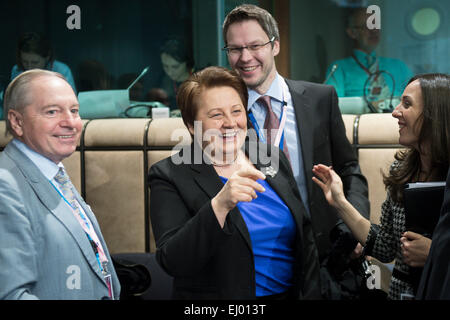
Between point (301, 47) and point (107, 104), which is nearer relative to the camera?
point (107, 104)

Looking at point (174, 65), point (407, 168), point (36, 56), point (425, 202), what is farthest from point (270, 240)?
point (174, 65)

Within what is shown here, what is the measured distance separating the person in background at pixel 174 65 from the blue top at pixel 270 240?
8.57 ft

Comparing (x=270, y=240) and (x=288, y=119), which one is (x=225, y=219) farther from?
(x=288, y=119)

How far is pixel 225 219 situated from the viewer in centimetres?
129

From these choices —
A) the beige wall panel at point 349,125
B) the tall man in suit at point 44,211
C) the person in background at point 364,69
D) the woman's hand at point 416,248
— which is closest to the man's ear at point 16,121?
the tall man in suit at point 44,211

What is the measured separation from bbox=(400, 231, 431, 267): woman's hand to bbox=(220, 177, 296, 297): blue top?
0.34 meters

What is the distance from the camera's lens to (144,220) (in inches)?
119

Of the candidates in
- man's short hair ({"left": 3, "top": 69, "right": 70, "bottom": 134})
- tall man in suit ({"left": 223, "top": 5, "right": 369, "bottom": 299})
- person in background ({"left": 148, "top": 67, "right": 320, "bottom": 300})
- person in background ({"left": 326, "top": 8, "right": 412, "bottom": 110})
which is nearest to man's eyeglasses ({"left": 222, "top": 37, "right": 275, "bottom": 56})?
tall man in suit ({"left": 223, "top": 5, "right": 369, "bottom": 299})

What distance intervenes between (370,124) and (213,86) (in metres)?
1.59

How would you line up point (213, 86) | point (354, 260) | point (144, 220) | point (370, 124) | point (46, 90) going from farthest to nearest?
point (144, 220) → point (370, 124) → point (354, 260) → point (213, 86) → point (46, 90)

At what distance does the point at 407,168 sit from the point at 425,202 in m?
0.34
